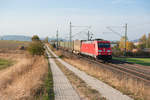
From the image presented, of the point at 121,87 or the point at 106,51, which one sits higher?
the point at 106,51

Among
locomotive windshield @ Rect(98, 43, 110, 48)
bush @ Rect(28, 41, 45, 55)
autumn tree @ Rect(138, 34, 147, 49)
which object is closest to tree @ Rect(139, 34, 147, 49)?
autumn tree @ Rect(138, 34, 147, 49)

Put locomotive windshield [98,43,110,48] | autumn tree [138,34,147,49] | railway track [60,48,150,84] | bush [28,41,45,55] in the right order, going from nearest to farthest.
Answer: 1. railway track [60,48,150,84]
2. locomotive windshield [98,43,110,48]
3. bush [28,41,45,55]
4. autumn tree [138,34,147,49]

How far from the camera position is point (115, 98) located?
24.8 ft

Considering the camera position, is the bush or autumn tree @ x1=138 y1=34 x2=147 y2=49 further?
autumn tree @ x1=138 y1=34 x2=147 y2=49

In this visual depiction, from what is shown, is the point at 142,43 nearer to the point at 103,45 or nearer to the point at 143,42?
the point at 143,42

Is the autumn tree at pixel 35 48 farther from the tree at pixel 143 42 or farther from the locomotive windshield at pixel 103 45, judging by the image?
the tree at pixel 143 42

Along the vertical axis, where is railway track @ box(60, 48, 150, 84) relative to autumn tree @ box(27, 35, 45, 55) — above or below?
below

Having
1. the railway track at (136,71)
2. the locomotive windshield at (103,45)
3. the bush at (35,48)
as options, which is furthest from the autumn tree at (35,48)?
the railway track at (136,71)

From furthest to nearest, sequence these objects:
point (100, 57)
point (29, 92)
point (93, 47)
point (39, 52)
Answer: point (39, 52) < point (93, 47) < point (100, 57) < point (29, 92)

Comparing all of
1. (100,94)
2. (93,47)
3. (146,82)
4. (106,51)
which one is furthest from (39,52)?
(100,94)

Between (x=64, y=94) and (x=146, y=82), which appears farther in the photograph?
(x=146, y=82)

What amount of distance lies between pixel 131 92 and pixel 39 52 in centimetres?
2894

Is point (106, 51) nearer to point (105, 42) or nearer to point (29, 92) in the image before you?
point (105, 42)

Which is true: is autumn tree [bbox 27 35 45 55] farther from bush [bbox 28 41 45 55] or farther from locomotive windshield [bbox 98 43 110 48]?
locomotive windshield [bbox 98 43 110 48]
